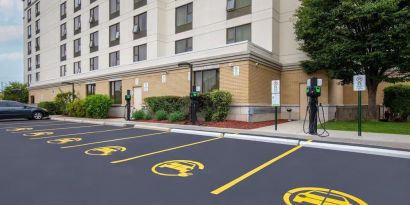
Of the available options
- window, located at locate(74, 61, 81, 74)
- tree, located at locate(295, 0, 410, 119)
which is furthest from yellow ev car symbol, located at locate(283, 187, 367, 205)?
window, located at locate(74, 61, 81, 74)

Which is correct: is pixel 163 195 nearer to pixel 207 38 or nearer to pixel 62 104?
pixel 207 38

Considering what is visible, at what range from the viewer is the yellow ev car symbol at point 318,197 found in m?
3.77

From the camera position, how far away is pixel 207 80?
16547mm

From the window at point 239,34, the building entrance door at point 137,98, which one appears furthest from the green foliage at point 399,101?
the building entrance door at point 137,98

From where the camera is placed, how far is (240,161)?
20.3 ft

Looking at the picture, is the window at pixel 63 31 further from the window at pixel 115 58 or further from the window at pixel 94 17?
the window at pixel 115 58

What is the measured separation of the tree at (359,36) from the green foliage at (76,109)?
16.2 m

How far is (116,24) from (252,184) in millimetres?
25760

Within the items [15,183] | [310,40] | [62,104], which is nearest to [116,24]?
[62,104]

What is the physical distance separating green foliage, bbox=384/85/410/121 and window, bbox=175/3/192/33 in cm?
1460

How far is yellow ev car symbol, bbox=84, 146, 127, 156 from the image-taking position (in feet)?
22.8

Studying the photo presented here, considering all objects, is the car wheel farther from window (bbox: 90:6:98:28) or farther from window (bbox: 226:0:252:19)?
window (bbox: 226:0:252:19)

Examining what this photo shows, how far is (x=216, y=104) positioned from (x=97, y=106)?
987 cm

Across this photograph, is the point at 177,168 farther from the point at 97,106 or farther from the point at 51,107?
the point at 51,107
